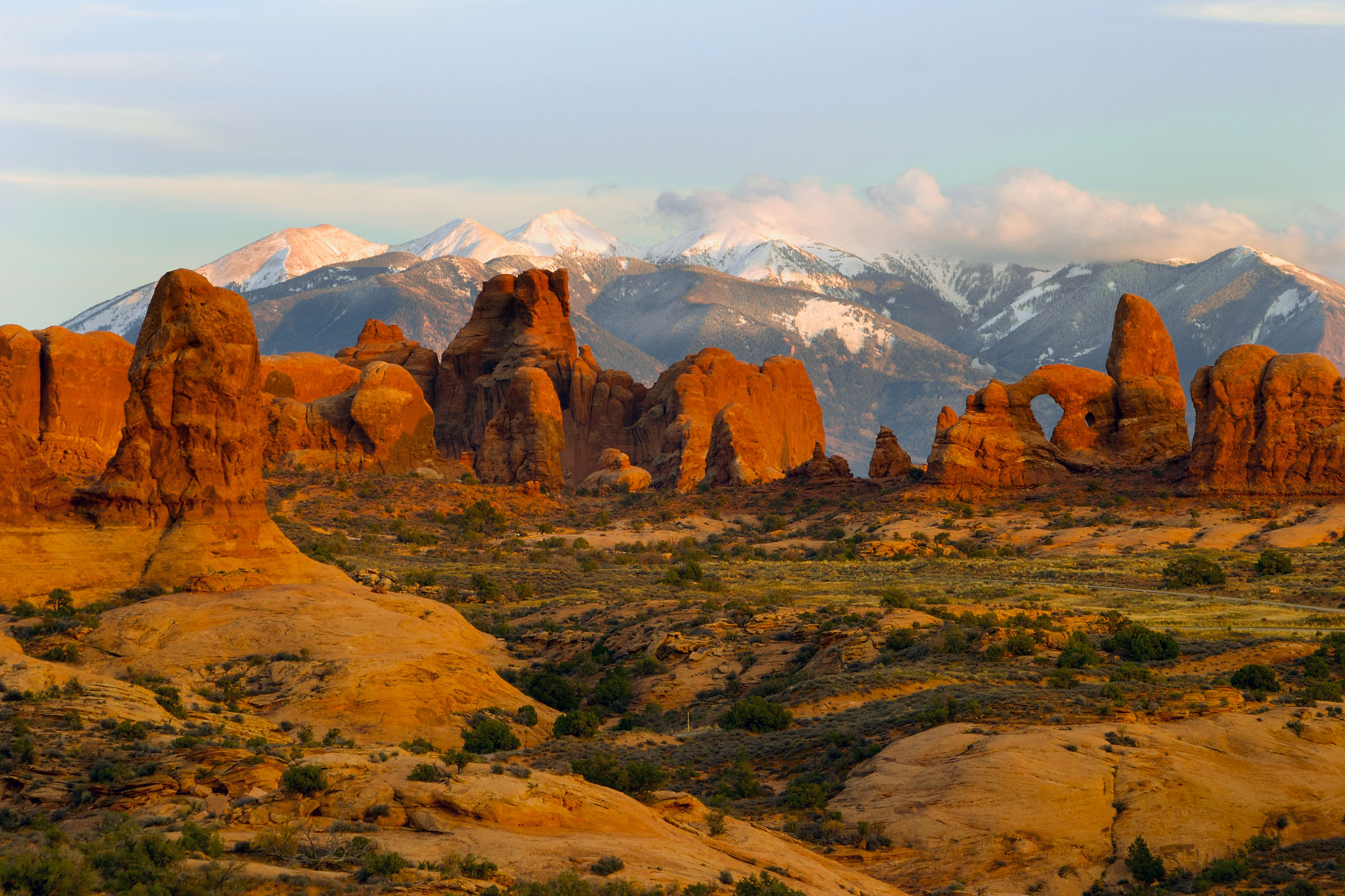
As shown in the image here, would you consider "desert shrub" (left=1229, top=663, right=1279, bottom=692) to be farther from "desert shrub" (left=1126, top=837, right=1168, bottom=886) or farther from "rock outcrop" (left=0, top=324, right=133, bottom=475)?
"rock outcrop" (left=0, top=324, right=133, bottom=475)

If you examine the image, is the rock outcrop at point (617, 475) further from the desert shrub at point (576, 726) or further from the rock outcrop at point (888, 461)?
the desert shrub at point (576, 726)

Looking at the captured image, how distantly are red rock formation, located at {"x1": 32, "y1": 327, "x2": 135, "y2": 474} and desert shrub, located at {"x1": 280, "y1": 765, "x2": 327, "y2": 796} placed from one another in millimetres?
50647

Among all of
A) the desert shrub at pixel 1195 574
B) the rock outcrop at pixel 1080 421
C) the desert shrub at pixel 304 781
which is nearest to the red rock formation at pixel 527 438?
the rock outcrop at pixel 1080 421

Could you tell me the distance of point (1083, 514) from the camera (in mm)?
70062

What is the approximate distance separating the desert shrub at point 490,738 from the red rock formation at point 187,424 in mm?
13435

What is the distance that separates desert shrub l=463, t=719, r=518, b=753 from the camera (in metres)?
28.6

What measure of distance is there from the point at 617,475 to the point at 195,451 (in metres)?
59.8

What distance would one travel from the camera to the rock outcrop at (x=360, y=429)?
83125 mm

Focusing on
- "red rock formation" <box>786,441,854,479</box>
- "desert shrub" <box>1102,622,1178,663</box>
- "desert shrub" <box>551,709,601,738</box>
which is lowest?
"desert shrub" <box>551,709,601,738</box>

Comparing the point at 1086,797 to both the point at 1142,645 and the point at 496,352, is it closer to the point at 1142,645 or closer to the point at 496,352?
the point at 1142,645

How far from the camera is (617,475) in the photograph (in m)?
97.0

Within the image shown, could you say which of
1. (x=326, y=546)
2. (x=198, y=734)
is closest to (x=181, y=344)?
(x=198, y=734)

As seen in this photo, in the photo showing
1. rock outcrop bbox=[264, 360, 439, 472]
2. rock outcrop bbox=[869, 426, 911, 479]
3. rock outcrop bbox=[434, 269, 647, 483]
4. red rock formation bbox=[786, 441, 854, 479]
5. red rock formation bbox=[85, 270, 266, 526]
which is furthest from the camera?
rock outcrop bbox=[434, 269, 647, 483]

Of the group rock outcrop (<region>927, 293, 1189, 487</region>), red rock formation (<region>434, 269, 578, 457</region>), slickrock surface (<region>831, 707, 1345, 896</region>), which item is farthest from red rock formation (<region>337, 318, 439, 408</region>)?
slickrock surface (<region>831, 707, 1345, 896</region>)
